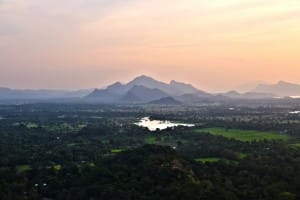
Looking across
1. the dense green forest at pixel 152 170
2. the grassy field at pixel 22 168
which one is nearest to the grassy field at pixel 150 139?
the dense green forest at pixel 152 170

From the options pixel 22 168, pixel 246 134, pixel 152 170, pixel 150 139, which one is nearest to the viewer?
pixel 152 170

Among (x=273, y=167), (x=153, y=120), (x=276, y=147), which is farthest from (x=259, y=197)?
(x=153, y=120)

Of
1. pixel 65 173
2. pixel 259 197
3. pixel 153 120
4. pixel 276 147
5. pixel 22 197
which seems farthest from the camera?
pixel 153 120

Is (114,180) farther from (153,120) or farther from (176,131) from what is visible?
(153,120)

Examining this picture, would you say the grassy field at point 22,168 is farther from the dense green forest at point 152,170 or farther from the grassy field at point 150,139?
the grassy field at point 150,139

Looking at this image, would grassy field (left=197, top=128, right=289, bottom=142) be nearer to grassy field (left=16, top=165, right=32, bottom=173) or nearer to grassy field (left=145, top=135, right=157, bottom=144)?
grassy field (left=145, top=135, right=157, bottom=144)

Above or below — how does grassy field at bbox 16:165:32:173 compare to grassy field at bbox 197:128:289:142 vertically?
below

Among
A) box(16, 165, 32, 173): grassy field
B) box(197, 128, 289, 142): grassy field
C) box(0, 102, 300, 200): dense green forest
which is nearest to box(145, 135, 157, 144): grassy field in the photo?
box(0, 102, 300, 200): dense green forest

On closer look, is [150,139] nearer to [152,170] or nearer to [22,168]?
[22,168]

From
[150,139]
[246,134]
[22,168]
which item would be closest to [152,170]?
[22,168]
